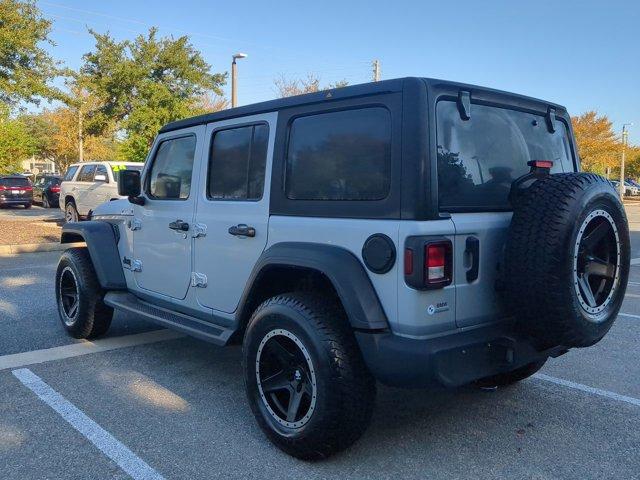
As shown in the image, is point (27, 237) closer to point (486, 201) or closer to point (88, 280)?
point (88, 280)

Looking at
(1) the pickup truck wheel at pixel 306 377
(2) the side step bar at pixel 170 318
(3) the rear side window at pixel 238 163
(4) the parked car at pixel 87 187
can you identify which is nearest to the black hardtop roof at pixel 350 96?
(3) the rear side window at pixel 238 163

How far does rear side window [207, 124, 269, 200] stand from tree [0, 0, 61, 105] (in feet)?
45.3

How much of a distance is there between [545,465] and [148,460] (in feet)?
6.98

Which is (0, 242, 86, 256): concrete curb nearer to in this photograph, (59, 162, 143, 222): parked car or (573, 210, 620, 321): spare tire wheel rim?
(59, 162, 143, 222): parked car

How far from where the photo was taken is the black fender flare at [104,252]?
499cm

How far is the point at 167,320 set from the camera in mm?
4176

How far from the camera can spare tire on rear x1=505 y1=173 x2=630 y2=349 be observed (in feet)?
9.09

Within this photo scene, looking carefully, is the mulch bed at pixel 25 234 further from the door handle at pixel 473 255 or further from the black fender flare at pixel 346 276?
the door handle at pixel 473 255

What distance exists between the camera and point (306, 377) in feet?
10.1

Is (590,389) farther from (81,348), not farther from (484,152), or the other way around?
(81,348)

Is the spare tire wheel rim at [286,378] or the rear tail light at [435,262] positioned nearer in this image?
the rear tail light at [435,262]

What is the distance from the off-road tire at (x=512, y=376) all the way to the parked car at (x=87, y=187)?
39.4 feet

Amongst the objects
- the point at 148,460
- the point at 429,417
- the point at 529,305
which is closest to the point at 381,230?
the point at 529,305

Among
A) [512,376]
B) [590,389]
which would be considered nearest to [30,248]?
[512,376]
